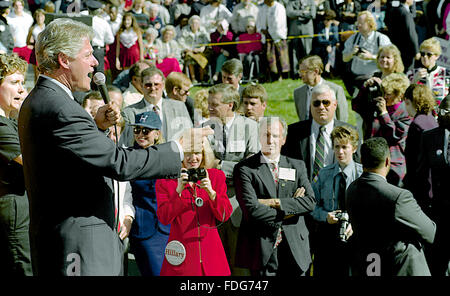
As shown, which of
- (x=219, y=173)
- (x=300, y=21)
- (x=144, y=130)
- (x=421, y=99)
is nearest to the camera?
(x=219, y=173)

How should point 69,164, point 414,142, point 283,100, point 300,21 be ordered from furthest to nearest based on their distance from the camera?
1. point 300,21
2. point 283,100
3. point 414,142
4. point 69,164

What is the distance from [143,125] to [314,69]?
3107 millimetres

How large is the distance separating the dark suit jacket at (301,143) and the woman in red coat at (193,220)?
1.22m

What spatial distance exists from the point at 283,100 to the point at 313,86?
396 cm

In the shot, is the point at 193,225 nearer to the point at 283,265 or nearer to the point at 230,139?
the point at 283,265

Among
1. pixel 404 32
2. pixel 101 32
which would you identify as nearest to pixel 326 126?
pixel 404 32

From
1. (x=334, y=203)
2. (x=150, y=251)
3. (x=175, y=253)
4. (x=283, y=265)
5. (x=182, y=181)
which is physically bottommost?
(x=283, y=265)

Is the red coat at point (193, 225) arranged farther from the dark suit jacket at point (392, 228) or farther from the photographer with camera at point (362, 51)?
the photographer with camera at point (362, 51)

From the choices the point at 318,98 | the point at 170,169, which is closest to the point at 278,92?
the point at 318,98

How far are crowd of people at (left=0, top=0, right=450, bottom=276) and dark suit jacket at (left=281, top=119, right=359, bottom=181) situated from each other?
12 millimetres

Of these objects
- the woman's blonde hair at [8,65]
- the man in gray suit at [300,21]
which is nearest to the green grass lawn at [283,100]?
the man in gray suit at [300,21]

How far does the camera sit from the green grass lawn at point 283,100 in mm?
10406

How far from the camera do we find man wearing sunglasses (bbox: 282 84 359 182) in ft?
18.4

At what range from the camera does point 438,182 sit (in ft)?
16.5
